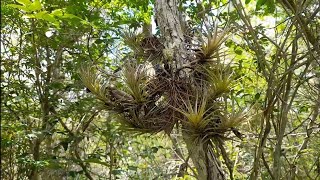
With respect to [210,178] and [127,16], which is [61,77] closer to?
[127,16]

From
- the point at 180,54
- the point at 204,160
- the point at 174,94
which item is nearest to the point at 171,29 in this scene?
the point at 180,54

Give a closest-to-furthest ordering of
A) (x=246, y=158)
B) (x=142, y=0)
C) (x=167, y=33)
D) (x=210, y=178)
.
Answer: (x=210, y=178) < (x=167, y=33) < (x=142, y=0) < (x=246, y=158)

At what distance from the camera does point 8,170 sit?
2230 millimetres

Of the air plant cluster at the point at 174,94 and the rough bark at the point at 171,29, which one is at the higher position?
the rough bark at the point at 171,29

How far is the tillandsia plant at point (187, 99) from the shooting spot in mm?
1064

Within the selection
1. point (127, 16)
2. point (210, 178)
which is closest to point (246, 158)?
point (127, 16)

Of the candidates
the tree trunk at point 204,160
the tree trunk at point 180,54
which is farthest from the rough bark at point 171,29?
the tree trunk at point 204,160

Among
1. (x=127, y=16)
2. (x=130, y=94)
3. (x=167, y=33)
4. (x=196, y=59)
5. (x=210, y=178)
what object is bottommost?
(x=210, y=178)

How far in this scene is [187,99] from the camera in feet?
3.58

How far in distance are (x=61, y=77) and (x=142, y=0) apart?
1.01 metres

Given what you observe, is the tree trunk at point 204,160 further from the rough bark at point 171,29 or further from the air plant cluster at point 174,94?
the rough bark at point 171,29

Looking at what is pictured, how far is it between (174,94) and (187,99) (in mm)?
43

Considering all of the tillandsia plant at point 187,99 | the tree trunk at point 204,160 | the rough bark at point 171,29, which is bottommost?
the tree trunk at point 204,160

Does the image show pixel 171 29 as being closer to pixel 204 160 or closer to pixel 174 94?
pixel 174 94
